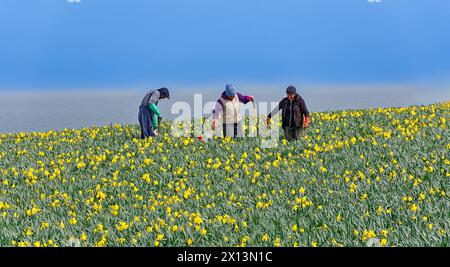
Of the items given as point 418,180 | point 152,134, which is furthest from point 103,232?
point 152,134

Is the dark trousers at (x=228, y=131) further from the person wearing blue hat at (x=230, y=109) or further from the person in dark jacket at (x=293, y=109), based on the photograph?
the person in dark jacket at (x=293, y=109)

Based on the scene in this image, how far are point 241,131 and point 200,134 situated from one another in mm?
1606

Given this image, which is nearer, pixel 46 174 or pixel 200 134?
pixel 46 174

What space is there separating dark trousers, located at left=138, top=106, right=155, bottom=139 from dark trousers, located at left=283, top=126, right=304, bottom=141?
4.26m

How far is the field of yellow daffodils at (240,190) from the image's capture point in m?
6.96

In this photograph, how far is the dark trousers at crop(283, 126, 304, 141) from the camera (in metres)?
14.0

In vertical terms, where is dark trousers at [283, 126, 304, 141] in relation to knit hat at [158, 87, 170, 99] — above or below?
below

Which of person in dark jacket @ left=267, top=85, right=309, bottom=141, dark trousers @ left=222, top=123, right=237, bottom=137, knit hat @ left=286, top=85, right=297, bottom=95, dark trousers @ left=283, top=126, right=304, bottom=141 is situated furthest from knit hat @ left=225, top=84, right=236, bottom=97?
dark trousers @ left=283, top=126, right=304, bottom=141

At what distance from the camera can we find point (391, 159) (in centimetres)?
1109

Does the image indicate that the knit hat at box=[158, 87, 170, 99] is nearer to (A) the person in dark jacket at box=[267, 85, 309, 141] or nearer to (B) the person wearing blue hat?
(B) the person wearing blue hat

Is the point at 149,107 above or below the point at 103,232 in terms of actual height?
above

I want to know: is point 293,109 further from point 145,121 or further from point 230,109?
point 145,121

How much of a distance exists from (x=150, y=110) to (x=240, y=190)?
7.10 m
